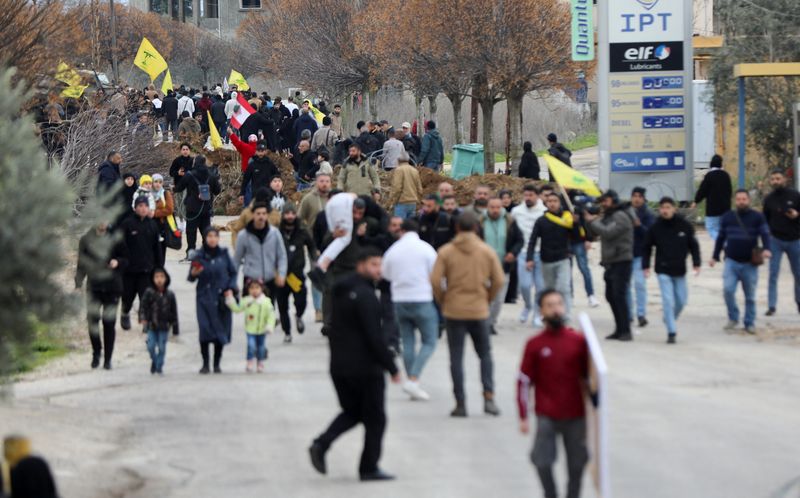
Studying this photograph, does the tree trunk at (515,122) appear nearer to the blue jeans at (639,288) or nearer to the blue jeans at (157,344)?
the blue jeans at (639,288)

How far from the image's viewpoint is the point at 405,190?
899 inches

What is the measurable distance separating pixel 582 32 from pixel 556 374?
2143 cm

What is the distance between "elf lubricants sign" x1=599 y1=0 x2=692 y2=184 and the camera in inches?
1077

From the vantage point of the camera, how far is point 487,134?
37.3 m

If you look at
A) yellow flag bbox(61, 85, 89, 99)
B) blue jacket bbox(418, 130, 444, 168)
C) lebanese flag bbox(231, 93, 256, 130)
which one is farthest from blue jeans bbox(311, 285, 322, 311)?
lebanese flag bbox(231, 93, 256, 130)

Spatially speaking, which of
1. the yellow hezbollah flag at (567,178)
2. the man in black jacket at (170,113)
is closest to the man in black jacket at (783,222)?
the yellow hezbollah flag at (567,178)

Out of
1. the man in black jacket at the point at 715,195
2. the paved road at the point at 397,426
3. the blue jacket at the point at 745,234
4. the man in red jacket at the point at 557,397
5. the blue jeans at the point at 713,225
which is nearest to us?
the man in red jacket at the point at 557,397

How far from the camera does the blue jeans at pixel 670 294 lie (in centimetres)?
1697

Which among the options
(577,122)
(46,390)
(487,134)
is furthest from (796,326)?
(577,122)

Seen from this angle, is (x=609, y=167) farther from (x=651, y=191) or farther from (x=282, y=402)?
(x=282, y=402)

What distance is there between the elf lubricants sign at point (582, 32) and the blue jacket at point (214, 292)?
15863 millimetres

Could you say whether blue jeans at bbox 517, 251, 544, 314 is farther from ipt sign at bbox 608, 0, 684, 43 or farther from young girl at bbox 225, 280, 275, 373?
ipt sign at bbox 608, 0, 684, 43

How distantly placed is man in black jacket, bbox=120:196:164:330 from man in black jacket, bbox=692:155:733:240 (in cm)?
969

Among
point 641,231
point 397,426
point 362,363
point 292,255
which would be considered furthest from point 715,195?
point 362,363
